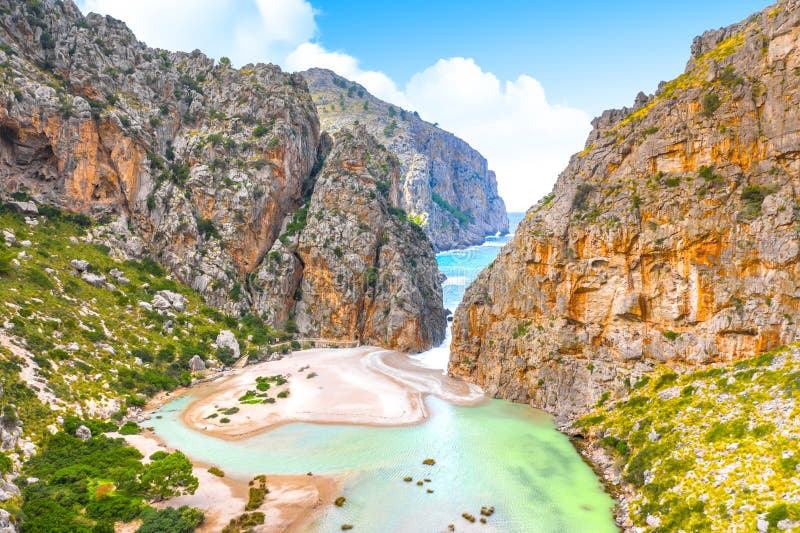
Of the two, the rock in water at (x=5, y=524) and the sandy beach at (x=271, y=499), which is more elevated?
the rock in water at (x=5, y=524)

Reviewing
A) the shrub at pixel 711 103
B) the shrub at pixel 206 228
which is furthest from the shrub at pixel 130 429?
the shrub at pixel 711 103

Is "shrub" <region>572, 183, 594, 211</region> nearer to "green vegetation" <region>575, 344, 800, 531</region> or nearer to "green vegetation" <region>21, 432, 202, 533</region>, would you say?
"green vegetation" <region>575, 344, 800, 531</region>

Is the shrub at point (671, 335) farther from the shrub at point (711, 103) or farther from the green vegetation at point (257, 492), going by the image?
the green vegetation at point (257, 492)

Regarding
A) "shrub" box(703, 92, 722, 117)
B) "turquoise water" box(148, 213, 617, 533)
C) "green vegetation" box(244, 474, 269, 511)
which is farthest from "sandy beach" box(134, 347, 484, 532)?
"shrub" box(703, 92, 722, 117)

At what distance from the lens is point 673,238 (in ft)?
131

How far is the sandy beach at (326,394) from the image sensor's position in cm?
4588

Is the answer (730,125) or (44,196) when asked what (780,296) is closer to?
(730,125)

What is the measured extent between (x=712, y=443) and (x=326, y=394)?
1550 inches

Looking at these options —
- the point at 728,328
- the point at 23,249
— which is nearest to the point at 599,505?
the point at 728,328

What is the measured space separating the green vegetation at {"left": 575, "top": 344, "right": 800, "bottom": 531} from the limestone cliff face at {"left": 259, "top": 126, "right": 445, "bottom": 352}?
45.6m

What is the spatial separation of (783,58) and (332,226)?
215 feet

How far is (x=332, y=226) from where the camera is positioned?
270 feet

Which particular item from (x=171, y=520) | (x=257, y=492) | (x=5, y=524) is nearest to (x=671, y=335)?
(x=257, y=492)

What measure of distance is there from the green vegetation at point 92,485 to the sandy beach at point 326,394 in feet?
35.9
